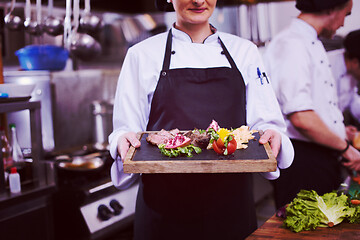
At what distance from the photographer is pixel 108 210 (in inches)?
108

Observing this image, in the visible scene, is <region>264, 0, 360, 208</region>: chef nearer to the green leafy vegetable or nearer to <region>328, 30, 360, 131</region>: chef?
<region>328, 30, 360, 131</region>: chef

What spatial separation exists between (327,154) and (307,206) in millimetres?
789

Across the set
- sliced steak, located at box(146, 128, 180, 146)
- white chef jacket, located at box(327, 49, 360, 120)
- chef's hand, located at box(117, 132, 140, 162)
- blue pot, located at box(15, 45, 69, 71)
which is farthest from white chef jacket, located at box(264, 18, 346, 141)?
blue pot, located at box(15, 45, 69, 71)

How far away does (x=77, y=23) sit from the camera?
2.71 meters

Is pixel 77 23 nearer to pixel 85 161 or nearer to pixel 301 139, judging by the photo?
pixel 85 161

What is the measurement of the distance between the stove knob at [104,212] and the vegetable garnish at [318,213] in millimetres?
1361

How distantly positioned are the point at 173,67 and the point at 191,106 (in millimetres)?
190

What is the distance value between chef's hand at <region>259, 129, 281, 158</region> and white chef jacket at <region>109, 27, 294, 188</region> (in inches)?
4.1

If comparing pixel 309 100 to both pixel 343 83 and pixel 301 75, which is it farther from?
pixel 343 83

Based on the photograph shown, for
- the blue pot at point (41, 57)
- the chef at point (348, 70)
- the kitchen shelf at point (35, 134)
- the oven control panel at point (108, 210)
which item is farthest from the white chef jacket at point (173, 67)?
the blue pot at point (41, 57)

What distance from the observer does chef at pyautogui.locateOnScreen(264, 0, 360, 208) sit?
2.28 m

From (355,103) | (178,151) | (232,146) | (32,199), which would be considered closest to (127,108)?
(178,151)

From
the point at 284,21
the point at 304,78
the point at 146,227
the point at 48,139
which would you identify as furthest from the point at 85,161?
the point at 284,21

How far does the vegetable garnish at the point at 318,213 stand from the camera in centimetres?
160
